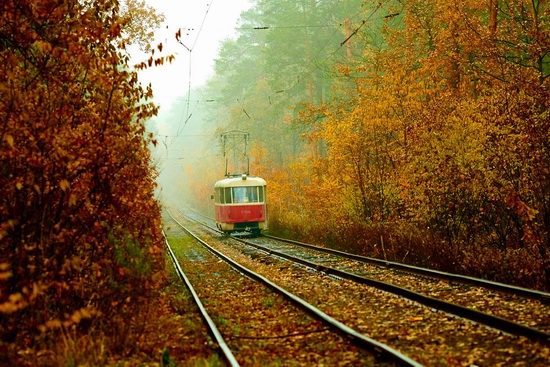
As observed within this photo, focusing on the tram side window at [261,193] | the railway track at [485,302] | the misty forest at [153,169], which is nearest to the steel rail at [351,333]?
the railway track at [485,302]

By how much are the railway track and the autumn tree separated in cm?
443

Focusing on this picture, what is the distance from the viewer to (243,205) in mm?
24953

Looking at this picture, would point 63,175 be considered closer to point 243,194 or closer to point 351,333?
point 351,333

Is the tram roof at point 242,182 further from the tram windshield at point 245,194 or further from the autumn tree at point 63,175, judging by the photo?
the autumn tree at point 63,175

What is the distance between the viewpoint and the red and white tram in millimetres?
24922

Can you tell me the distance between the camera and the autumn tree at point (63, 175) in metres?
6.46

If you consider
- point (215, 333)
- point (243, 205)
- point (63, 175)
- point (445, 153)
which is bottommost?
point (215, 333)

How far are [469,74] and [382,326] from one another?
1383 centimetres

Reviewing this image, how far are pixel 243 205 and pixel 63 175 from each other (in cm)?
1799

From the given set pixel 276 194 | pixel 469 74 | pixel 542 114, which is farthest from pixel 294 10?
pixel 542 114

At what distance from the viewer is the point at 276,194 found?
30219 millimetres

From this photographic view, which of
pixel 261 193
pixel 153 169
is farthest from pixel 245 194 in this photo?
pixel 153 169

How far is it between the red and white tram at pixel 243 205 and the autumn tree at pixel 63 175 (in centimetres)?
1622

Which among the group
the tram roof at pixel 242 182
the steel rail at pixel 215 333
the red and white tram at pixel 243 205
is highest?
the tram roof at pixel 242 182
